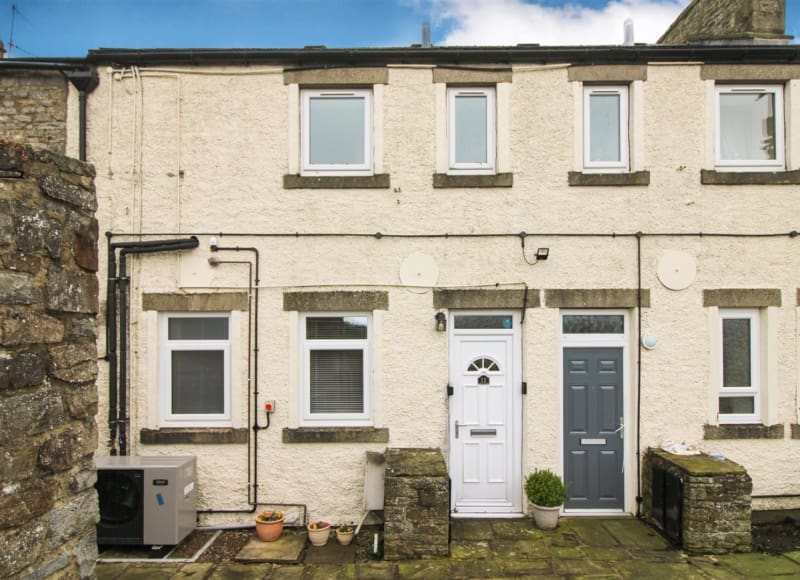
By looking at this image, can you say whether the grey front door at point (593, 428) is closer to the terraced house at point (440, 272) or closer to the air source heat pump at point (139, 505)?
the terraced house at point (440, 272)

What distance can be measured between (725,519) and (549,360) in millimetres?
2426

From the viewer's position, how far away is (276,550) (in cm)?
560

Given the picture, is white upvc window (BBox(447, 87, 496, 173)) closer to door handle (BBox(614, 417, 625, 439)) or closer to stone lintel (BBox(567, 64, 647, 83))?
stone lintel (BBox(567, 64, 647, 83))

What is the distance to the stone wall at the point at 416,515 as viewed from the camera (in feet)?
17.5

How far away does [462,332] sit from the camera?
6547 mm

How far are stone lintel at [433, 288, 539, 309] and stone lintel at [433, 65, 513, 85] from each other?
2654 millimetres

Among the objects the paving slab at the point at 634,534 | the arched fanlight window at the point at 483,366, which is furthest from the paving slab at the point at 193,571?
the paving slab at the point at 634,534

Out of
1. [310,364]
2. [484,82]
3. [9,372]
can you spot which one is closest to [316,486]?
[310,364]

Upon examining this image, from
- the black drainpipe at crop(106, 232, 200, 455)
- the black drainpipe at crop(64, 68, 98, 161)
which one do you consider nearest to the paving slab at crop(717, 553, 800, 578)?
the black drainpipe at crop(106, 232, 200, 455)

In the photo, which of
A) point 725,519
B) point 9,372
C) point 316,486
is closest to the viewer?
point 9,372

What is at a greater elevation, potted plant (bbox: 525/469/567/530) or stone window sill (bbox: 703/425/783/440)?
stone window sill (bbox: 703/425/783/440)

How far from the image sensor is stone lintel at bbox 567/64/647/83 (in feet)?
21.2

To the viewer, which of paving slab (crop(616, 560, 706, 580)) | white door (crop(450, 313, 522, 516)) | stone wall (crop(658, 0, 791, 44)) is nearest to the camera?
paving slab (crop(616, 560, 706, 580))

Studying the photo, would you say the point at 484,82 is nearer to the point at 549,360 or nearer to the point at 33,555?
the point at 549,360
